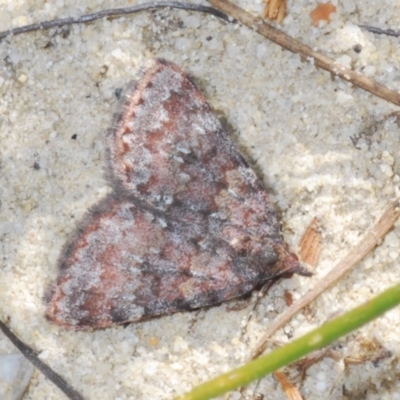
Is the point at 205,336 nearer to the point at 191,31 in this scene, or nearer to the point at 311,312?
the point at 311,312

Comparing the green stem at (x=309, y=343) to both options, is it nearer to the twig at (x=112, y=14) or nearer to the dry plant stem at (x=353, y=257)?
the dry plant stem at (x=353, y=257)

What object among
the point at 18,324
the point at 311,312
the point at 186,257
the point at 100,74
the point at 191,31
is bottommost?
the point at 18,324

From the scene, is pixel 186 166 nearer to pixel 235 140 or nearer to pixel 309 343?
pixel 235 140

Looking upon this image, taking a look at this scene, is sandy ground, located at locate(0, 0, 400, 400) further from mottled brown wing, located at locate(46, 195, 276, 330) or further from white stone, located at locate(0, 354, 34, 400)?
mottled brown wing, located at locate(46, 195, 276, 330)

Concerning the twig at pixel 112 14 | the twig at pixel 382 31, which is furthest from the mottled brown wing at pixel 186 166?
the twig at pixel 382 31

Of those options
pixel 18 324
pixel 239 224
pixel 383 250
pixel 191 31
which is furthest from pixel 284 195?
pixel 18 324

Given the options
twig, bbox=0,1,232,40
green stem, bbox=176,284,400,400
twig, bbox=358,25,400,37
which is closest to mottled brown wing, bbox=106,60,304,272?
twig, bbox=0,1,232,40

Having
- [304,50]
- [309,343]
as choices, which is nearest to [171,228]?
[304,50]
